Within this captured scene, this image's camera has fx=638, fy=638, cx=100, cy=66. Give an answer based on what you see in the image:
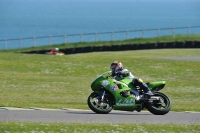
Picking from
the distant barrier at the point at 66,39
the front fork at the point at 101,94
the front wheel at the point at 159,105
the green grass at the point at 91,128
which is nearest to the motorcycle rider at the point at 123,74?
the front wheel at the point at 159,105

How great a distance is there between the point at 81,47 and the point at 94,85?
3941 centimetres

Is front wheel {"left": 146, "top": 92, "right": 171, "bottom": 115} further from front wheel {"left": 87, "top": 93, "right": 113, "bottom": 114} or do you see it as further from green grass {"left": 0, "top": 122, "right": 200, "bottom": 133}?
green grass {"left": 0, "top": 122, "right": 200, "bottom": 133}

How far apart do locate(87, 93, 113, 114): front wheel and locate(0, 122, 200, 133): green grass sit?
2136 mm

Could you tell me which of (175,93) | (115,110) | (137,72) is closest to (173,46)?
(137,72)

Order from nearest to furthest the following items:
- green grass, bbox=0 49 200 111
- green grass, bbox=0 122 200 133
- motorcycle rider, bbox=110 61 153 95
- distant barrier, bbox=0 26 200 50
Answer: green grass, bbox=0 122 200 133 < motorcycle rider, bbox=110 61 153 95 < green grass, bbox=0 49 200 111 < distant barrier, bbox=0 26 200 50

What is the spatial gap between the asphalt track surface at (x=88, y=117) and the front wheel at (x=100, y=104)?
0.45ft

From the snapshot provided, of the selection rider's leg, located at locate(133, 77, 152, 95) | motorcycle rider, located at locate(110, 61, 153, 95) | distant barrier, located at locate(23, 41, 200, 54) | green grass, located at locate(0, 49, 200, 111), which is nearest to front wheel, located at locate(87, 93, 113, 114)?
motorcycle rider, located at locate(110, 61, 153, 95)

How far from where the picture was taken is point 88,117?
50.8 ft

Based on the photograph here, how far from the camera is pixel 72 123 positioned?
46.5ft

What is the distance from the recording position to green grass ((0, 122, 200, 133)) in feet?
42.4

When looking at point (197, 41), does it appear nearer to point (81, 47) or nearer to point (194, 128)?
point (81, 47)

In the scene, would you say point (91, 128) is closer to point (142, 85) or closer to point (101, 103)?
point (101, 103)

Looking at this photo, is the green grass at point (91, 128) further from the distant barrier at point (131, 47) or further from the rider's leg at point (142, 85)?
the distant barrier at point (131, 47)

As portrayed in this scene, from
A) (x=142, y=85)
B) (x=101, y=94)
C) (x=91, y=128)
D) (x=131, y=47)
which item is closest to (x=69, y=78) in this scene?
(x=101, y=94)
